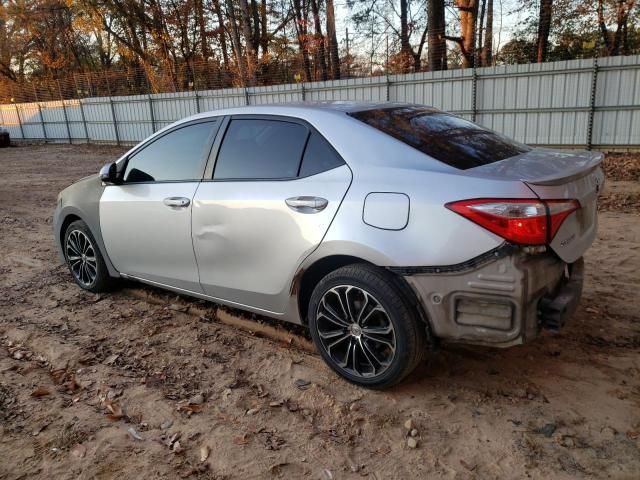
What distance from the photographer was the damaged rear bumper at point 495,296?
2426mm

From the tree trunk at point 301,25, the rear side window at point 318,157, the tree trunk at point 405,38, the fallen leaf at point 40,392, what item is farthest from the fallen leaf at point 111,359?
the tree trunk at point 301,25

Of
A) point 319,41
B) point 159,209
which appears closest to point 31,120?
point 319,41

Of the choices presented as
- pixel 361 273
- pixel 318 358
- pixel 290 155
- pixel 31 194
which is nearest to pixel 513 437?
pixel 361 273

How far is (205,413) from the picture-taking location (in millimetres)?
2877

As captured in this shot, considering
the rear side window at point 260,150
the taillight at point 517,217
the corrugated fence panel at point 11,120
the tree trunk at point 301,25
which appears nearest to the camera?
the taillight at point 517,217

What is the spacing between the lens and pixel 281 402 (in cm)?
295

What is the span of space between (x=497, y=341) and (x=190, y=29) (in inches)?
1107

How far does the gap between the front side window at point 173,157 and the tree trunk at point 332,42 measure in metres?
15.7

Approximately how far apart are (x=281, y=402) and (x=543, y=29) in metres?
16.2

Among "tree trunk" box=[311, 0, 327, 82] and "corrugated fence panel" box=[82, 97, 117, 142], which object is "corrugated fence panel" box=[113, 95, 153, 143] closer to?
"corrugated fence panel" box=[82, 97, 117, 142]

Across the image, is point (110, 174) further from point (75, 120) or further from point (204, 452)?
point (75, 120)

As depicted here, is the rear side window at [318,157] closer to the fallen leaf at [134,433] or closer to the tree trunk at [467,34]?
the fallen leaf at [134,433]

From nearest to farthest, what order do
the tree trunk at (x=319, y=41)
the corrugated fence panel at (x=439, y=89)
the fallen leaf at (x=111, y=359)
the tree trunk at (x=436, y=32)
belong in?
the fallen leaf at (x=111, y=359)
the corrugated fence panel at (x=439, y=89)
the tree trunk at (x=436, y=32)
the tree trunk at (x=319, y=41)

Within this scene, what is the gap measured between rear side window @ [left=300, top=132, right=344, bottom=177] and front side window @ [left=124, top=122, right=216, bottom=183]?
3.04 feet
